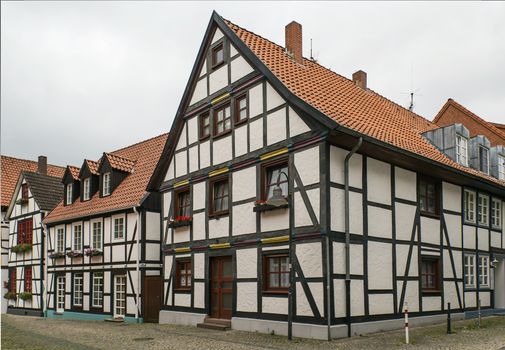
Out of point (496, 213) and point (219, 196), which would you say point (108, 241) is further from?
point (496, 213)

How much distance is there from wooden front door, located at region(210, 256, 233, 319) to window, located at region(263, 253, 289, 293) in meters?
1.90

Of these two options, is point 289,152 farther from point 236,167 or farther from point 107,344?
point 107,344

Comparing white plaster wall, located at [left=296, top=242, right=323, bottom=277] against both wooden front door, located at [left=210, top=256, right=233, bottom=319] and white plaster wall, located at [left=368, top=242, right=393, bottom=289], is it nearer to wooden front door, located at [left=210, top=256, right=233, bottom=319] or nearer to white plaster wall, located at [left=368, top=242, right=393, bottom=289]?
white plaster wall, located at [left=368, top=242, right=393, bottom=289]

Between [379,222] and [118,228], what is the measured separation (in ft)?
40.1

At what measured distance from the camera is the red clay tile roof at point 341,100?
1574 centimetres

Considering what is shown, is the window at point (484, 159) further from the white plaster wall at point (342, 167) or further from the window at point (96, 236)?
the window at point (96, 236)

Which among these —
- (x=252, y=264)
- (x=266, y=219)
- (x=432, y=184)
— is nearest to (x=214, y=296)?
(x=252, y=264)

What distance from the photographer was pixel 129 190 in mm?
23641

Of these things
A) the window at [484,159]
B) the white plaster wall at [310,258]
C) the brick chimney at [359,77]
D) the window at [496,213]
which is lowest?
the white plaster wall at [310,258]

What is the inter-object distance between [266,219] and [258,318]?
289 cm

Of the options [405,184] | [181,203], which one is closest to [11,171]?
[181,203]

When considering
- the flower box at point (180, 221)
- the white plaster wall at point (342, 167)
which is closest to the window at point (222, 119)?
the flower box at point (180, 221)

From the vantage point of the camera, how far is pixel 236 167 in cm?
1745

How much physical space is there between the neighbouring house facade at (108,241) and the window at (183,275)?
1.86 metres
